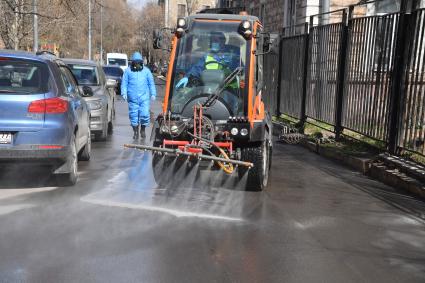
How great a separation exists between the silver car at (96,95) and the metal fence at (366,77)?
4.48 m

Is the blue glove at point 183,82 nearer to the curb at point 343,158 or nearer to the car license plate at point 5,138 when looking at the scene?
the car license plate at point 5,138

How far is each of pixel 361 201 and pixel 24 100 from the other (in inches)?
184

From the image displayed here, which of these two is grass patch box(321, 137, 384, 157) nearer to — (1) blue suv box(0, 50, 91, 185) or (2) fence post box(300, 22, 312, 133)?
(2) fence post box(300, 22, 312, 133)

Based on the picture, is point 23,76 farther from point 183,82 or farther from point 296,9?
point 296,9

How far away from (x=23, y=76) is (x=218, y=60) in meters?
2.69

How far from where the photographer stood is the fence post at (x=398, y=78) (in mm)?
8438

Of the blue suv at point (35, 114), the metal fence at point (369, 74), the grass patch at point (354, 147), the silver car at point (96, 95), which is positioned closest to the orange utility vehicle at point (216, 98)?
the blue suv at point (35, 114)

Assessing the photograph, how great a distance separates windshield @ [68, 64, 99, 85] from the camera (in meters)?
12.5

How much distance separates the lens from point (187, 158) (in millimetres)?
6879

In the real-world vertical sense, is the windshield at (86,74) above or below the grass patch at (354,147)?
above

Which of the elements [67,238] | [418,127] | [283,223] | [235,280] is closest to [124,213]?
[67,238]

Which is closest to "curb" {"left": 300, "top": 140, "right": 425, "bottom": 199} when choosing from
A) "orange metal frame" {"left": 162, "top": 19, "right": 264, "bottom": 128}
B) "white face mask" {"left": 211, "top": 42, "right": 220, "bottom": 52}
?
"orange metal frame" {"left": 162, "top": 19, "right": 264, "bottom": 128}

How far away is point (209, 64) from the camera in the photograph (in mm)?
7422

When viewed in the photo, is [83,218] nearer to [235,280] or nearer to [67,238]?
[67,238]
